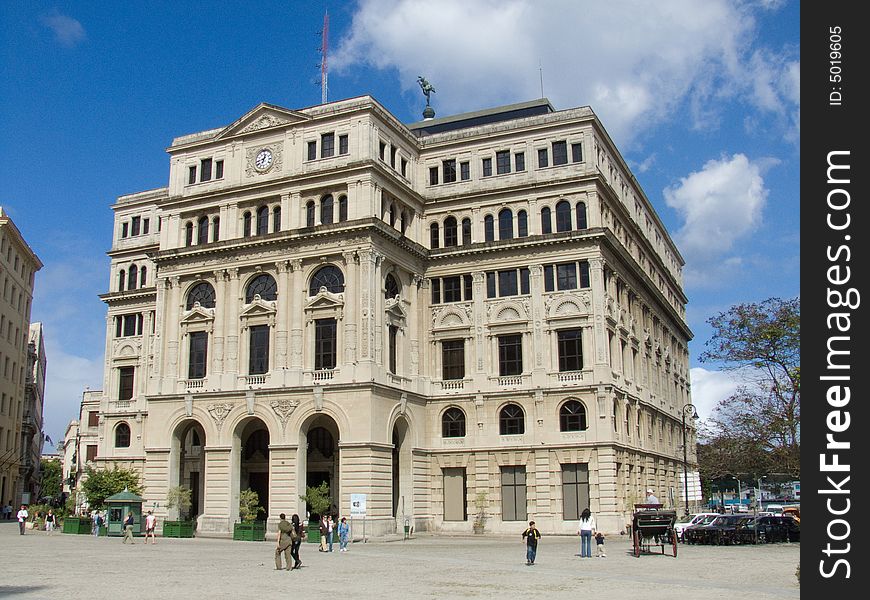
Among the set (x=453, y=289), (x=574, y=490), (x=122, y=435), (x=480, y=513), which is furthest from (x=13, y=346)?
(x=574, y=490)

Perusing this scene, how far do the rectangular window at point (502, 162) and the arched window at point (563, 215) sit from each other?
15.3 feet

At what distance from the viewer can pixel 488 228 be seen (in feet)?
204

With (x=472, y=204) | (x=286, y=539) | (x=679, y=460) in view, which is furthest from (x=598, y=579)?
(x=679, y=460)

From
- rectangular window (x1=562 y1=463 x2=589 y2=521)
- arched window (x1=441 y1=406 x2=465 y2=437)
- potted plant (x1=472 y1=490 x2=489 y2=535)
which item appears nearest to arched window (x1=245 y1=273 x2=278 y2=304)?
arched window (x1=441 y1=406 x2=465 y2=437)

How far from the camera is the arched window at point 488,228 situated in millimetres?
61812

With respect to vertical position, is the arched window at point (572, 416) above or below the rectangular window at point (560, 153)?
below

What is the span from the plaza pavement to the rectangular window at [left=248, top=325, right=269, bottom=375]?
47.6ft

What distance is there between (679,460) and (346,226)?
40224 mm

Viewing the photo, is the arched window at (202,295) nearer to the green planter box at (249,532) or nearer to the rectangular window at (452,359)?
the rectangular window at (452,359)

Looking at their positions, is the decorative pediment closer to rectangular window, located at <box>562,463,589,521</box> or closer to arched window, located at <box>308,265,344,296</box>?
arched window, located at <box>308,265,344,296</box>

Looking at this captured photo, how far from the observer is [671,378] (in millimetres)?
81688

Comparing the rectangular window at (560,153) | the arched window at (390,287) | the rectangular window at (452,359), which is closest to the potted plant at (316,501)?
the rectangular window at (452,359)

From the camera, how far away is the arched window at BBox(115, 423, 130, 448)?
75438 mm

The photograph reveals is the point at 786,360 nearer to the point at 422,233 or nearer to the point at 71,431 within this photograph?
the point at 422,233
